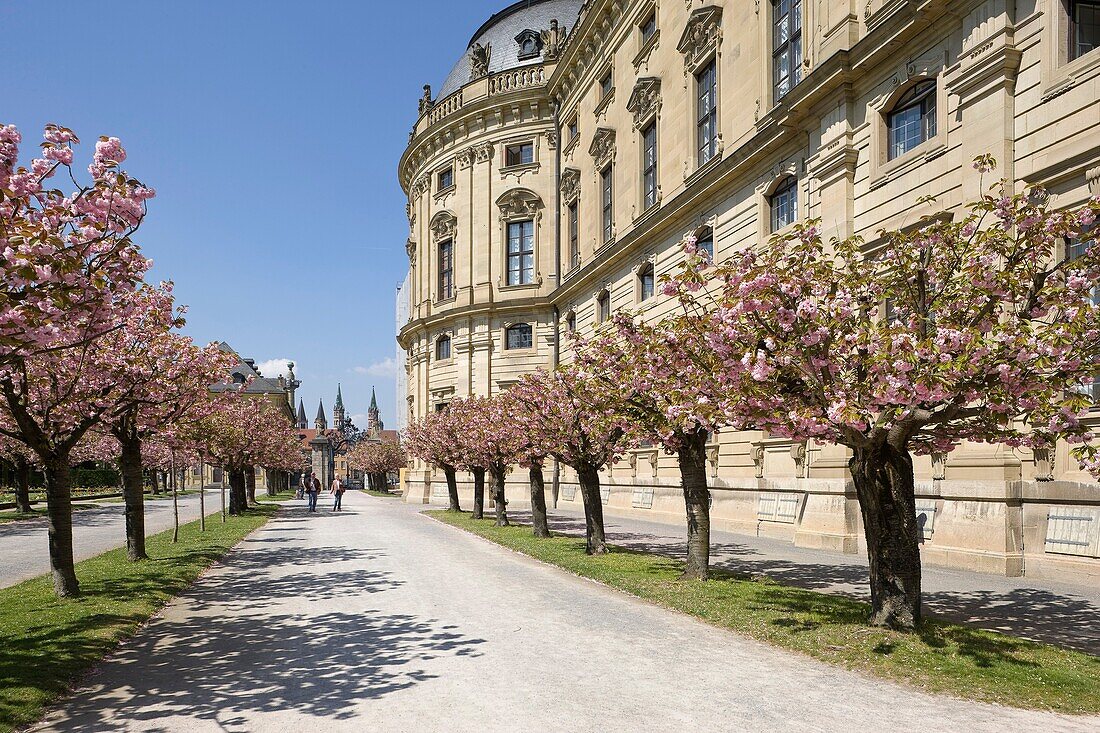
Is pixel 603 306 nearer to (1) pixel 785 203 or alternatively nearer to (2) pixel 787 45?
(1) pixel 785 203

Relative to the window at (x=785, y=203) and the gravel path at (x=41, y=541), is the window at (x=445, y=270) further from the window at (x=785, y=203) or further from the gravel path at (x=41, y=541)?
the window at (x=785, y=203)

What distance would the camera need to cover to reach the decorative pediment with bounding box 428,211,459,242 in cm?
5284

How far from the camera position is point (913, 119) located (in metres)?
18.2

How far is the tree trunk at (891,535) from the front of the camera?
965 centimetres

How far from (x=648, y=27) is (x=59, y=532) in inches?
1193

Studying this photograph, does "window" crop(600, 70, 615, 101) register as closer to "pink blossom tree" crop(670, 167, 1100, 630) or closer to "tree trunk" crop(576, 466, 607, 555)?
"tree trunk" crop(576, 466, 607, 555)

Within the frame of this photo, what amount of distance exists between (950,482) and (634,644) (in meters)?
9.76

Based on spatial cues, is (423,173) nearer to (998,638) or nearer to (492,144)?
(492,144)

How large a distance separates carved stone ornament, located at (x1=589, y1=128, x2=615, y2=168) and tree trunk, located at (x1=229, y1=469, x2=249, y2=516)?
21946mm

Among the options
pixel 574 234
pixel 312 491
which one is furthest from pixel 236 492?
pixel 574 234

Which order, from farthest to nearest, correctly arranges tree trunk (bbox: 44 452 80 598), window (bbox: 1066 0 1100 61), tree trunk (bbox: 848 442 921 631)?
window (bbox: 1066 0 1100 61)
tree trunk (bbox: 44 452 80 598)
tree trunk (bbox: 848 442 921 631)

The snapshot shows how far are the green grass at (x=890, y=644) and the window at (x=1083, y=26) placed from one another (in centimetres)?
1037

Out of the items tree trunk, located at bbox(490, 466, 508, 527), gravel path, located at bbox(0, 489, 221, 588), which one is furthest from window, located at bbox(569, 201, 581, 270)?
gravel path, located at bbox(0, 489, 221, 588)

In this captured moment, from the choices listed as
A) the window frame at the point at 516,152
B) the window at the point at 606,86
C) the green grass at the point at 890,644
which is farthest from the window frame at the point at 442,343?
the green grass at the point at 890,644
